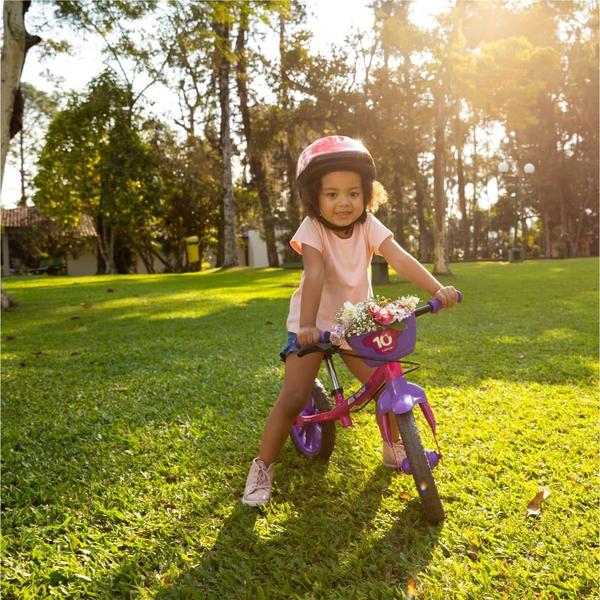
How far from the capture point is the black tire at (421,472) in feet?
7.70

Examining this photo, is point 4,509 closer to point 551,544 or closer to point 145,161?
point 551,544

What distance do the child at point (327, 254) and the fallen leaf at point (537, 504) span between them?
62 centimetres

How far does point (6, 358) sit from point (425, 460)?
199 inches

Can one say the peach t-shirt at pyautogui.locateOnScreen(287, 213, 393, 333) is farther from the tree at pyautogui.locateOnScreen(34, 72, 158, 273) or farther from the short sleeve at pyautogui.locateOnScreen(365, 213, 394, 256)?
the tree at pyautogui.locateOnScreen(34, 72, 158, 273)

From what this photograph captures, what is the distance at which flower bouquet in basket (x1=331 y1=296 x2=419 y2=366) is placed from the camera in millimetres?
2391

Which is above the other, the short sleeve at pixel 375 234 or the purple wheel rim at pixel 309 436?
the short sleeve at pixel 375 234

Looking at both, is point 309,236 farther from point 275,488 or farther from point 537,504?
point 537,504

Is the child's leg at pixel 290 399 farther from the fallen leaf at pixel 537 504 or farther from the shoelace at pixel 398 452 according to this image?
the fallen leaf at pixel 537 504

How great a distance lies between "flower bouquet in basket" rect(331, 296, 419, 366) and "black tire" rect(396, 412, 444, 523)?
28cm

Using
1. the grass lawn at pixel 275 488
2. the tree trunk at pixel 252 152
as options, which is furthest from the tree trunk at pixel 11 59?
the tree trunk at pixel 252 152

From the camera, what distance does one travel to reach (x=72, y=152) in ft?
88.5

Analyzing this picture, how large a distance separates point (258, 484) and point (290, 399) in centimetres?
42

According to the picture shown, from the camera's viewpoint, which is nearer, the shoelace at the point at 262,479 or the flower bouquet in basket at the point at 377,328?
the flower bouquet in basket at the point at 377,328

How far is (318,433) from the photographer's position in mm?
3162
